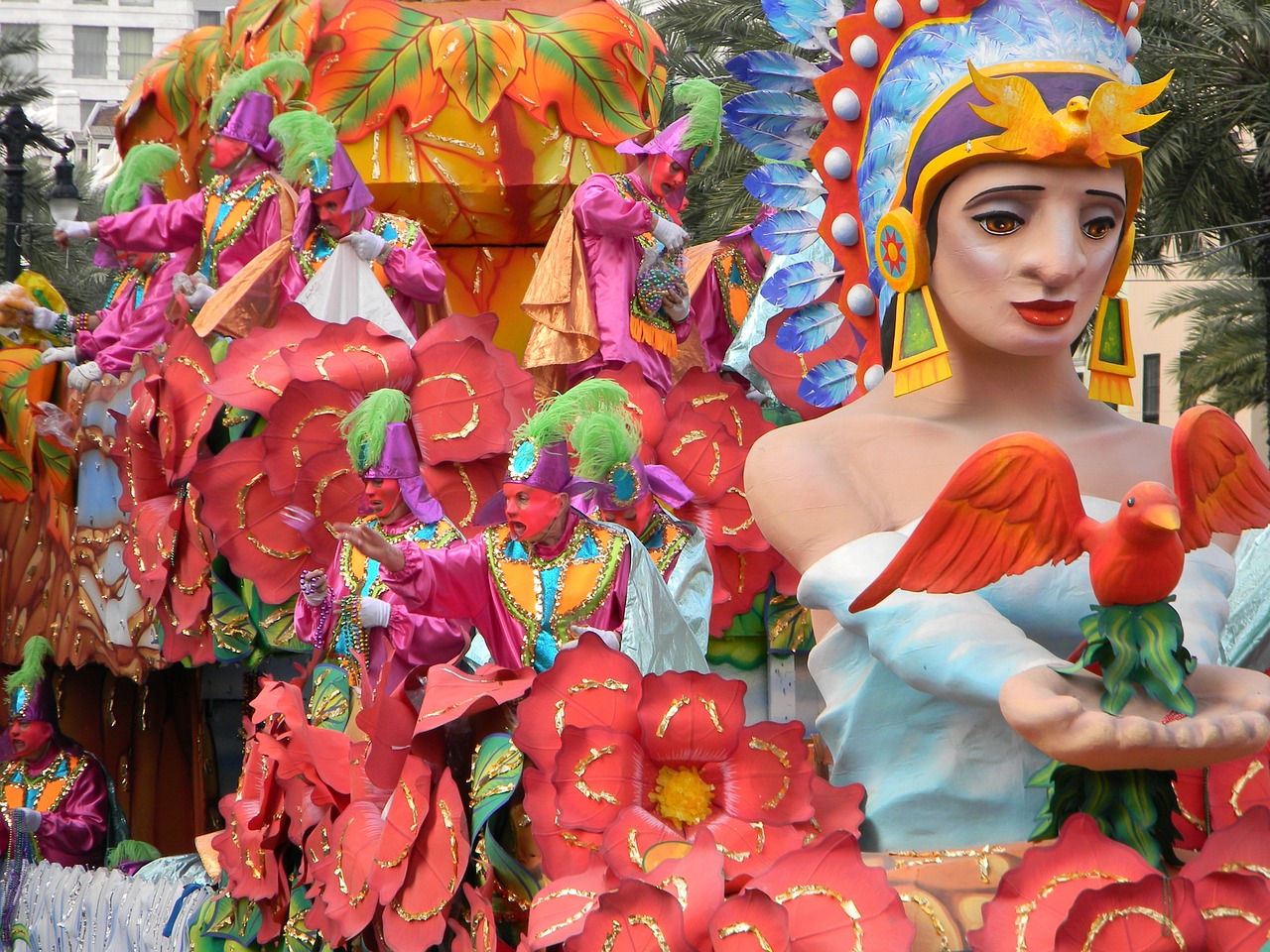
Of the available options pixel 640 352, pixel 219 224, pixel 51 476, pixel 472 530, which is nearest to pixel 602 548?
pixel 472 530

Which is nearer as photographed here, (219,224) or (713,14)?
(219,224)

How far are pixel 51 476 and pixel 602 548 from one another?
11.5 ft

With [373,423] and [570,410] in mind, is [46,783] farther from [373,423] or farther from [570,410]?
[570,410]

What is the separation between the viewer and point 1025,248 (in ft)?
9.32

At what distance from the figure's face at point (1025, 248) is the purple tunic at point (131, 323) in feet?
14.5

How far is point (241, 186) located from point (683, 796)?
408cm

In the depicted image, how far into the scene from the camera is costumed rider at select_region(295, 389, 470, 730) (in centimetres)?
466

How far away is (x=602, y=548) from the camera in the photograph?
434 centimetres

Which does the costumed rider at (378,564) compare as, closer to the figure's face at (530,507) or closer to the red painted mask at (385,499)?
the red painted mask at (385,499)

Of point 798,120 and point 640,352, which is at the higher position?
point 798,120

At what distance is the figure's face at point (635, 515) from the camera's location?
455 centimetres

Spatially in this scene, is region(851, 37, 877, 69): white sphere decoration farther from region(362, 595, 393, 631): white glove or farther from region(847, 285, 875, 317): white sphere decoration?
region(362, 595, 393, 631): white glove

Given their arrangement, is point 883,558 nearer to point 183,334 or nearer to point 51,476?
point 183,334

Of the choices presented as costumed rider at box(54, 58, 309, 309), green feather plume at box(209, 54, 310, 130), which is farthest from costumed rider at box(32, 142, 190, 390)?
green feather plume at box(209, 54, 310, 130)
